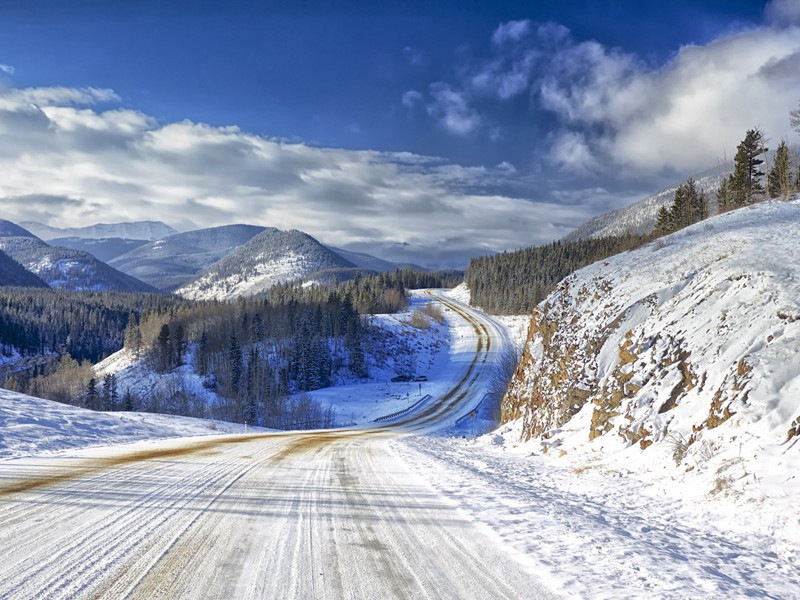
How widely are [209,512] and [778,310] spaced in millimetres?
11501

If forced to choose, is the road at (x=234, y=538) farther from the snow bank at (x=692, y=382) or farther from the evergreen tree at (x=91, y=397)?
the evergreen tree at (x=91, y=397)

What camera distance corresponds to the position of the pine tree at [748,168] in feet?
183

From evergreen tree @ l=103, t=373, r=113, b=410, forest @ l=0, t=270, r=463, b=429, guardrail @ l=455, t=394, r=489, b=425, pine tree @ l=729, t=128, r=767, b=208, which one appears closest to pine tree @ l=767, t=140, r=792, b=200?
pine tree @ l=729, t=128, r=767, b=208

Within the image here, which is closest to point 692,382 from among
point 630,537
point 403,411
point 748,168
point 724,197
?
point 630,537

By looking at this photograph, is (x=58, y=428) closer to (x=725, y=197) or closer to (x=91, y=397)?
(x=91, y=397)

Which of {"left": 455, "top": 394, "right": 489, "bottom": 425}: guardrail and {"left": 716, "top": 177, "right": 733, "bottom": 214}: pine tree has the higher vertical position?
{"left": 716, "top": 177, "right": 733, "bottom": 214}: pine tree

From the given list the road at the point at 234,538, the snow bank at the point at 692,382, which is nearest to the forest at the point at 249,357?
the snow bank at the point at 692,382

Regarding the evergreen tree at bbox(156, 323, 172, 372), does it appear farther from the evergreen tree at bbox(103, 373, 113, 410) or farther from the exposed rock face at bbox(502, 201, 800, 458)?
the exposed rock face at bbox(502, 201, 800, 458)

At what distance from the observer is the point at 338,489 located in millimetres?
8242

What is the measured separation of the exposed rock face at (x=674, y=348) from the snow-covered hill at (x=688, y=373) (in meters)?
0.04

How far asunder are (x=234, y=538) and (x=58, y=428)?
42.4 ft

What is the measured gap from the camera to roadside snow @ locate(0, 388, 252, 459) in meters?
11.8

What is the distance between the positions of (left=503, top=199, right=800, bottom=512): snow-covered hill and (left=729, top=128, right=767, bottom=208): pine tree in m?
46.0

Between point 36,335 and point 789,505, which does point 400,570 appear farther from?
point 36,335
